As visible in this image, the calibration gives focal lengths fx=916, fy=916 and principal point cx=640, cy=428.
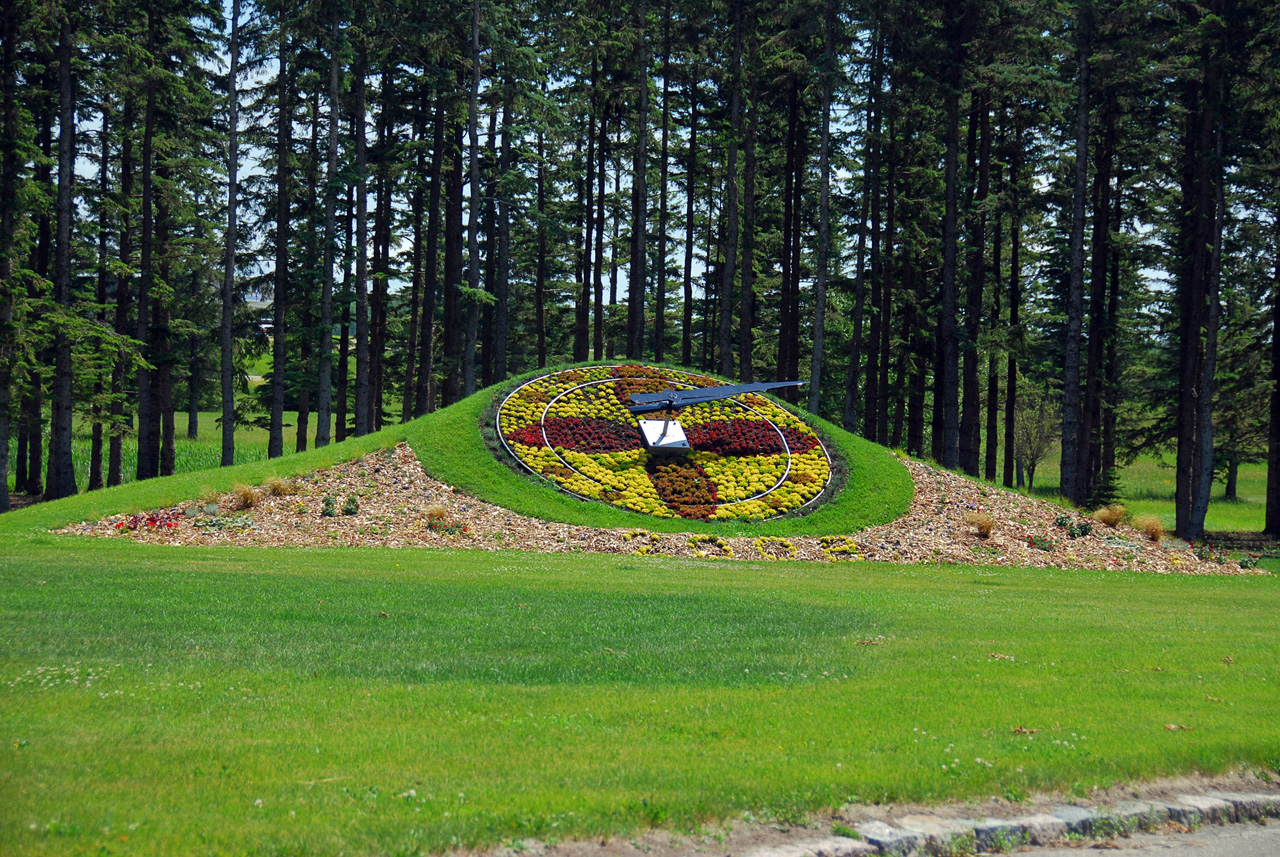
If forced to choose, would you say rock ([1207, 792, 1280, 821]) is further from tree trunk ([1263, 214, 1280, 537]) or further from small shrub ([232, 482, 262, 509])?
tree trunk ([1263, 214, 1280, 537])

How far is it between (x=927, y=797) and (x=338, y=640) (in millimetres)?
6028

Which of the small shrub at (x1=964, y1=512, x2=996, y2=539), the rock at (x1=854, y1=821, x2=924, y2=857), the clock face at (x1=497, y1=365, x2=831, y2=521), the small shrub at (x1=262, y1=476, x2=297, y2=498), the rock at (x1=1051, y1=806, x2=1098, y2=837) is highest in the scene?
the clock face at (x1=497, y1=365, x2=831, y2=521)

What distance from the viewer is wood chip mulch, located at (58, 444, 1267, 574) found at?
19266 mm

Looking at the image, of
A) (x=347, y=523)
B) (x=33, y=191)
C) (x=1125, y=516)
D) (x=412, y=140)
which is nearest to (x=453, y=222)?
(x=412, y=140)

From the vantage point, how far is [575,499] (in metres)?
22.2

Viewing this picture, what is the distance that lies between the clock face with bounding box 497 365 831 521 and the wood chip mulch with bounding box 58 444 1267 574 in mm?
2178

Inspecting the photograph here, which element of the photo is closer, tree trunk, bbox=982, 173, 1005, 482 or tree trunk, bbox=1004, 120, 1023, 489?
tree trunk, bbox=1004, 120, 1023, 489

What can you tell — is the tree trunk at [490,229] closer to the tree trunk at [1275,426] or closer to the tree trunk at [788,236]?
the tree trunk at [788,236]

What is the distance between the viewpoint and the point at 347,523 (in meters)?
19.8

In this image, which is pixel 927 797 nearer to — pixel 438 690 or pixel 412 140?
pixel 438 690

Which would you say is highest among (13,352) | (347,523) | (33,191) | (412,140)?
(412,140)

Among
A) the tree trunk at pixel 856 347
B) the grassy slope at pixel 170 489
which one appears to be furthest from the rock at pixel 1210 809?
the tree trunk at pixel 856 347

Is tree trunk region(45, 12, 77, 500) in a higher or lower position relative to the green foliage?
higher

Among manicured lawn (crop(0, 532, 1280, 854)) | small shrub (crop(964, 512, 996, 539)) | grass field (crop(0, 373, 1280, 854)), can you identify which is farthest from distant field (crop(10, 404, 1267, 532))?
manicured lawn (crop(0, 532, 1280, 854))
